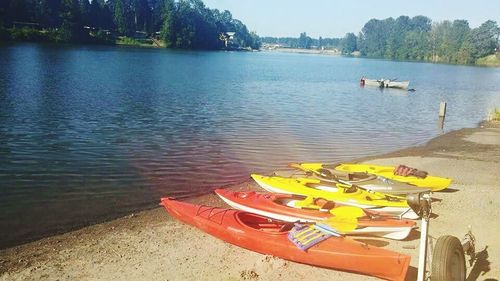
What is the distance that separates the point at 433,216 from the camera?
41.9ft

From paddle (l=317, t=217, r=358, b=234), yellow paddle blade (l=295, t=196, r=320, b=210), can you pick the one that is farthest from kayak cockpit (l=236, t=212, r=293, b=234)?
yellow paddle blade (l=295, t=196, r=320, b=210)

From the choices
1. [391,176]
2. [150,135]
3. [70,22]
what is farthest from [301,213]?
[70,22]

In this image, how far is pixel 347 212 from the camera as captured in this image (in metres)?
11.2

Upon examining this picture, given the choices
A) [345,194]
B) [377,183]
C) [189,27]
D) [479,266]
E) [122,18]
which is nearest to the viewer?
[479,266]

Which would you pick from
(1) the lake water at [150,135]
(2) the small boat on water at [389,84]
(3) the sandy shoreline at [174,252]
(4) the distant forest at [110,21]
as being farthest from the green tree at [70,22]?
(3) the sandy shoreline at [174,252]

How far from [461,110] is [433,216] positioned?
32.7 meters

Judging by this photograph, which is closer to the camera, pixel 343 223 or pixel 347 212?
pixel 343 223

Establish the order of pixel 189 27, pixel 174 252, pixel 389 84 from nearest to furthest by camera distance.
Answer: pixel 174 252 < pixel 389 84 < pixel 189 27

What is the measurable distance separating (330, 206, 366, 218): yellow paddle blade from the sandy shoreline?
2.40 ft

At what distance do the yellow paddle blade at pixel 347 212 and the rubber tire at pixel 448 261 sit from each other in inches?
129

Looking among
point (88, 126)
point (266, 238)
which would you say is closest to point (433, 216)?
point (266, 238)

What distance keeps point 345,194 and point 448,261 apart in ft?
18.2

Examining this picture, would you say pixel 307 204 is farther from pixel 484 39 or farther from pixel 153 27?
pixel 484 39

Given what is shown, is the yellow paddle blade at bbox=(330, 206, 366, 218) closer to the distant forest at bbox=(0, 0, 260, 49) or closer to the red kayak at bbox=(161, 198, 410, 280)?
the red kayak at bbox=(161, 198, 410, 280)
